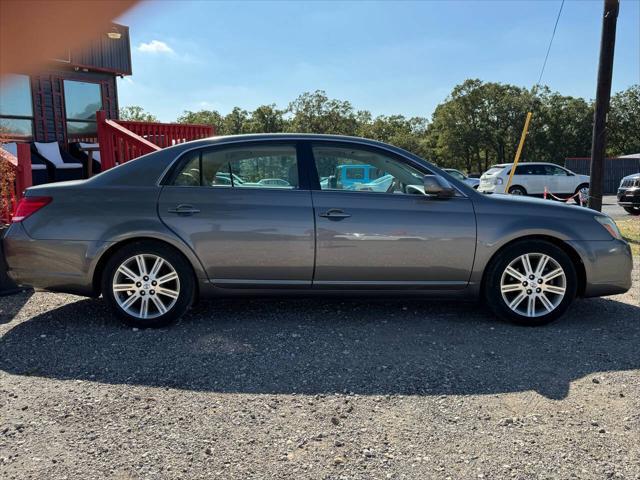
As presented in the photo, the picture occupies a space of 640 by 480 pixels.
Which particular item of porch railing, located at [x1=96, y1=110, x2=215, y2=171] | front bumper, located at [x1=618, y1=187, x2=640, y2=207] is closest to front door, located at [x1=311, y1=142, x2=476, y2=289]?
porch railing, located at [x1=96, y1=110, x2=215, y2=171]

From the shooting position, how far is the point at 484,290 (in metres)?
4.45

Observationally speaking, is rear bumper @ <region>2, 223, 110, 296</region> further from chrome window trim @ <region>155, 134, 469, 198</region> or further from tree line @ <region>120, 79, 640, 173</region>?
tree line @ <region>120, 79, 640, 173</region>

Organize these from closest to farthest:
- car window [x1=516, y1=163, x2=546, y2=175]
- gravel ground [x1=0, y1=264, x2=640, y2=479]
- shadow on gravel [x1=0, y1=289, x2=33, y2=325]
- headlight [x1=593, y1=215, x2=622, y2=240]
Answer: gravel ground [x1=0, y1=264, x2=640, y2=479], headlight [x1=593, y1=215, x2=622, y2=240], shadow on gravel [x1=0, y1=289, x2=33, y2=325], car window [x1=516, y1=163, x2=546, y2=175]

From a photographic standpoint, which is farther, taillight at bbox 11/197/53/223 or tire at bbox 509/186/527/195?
tire at bbox 509/186/527/195

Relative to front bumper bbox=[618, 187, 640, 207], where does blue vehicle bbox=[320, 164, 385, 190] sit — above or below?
above

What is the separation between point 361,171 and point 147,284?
1.99m

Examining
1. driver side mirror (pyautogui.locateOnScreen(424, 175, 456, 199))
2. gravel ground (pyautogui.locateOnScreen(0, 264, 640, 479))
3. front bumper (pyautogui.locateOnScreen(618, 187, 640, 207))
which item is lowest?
gravel ground (pyautogui.locateOnScreen(0, 264, 640, 479))

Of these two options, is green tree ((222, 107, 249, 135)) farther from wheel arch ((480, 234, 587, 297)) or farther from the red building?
wheel arch ((480, 234, 587, 297))

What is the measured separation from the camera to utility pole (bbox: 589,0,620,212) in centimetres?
947

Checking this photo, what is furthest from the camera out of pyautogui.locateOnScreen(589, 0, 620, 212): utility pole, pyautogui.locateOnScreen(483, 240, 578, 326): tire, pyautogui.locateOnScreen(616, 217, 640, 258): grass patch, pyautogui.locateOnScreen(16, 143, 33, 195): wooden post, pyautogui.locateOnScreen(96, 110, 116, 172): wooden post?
pyautogui.locateOnScreen(589, 0, 620, 212): utility pole

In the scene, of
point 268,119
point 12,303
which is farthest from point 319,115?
point 12,303

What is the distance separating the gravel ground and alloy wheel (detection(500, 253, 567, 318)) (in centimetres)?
22

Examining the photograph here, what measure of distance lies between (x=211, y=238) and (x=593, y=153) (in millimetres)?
8724

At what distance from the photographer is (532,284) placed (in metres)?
4.41
